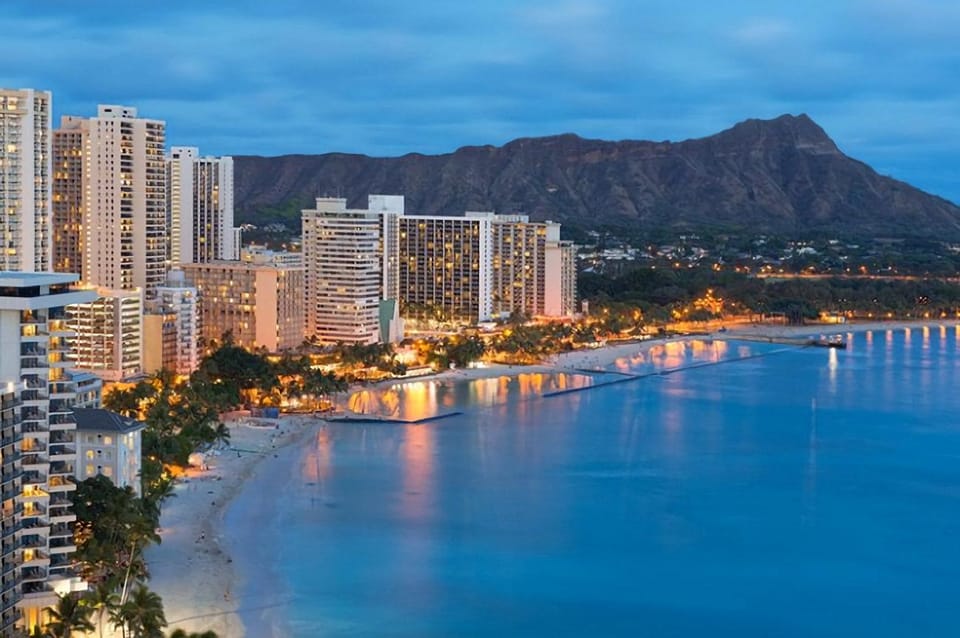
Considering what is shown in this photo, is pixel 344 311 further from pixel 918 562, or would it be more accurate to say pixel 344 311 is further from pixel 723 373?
pixel 918 562

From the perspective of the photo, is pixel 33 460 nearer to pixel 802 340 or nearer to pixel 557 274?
pixel 557 274

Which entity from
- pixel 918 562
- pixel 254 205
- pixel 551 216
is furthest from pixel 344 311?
pixel 551 216

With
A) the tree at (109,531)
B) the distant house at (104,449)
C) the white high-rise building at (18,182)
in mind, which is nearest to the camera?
the tree at (109,531)

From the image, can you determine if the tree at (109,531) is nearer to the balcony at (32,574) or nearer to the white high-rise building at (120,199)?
the balcony at (32,574)

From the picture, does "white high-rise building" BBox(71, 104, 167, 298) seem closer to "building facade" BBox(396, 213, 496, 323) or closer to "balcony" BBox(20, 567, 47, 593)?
"building facade" BBox(396, 213, 496, 323)

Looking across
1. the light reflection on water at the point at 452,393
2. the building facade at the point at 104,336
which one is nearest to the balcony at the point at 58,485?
the light reflection on water at the point at 452,393

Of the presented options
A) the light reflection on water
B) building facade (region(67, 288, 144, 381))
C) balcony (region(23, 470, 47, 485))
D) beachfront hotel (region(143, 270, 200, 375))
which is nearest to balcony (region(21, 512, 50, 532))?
balcony (region(23, 470, 47, 485))

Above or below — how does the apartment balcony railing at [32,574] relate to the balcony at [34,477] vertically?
below

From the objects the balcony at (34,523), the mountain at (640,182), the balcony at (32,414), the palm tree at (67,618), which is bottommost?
the palm tree at (67,618)
